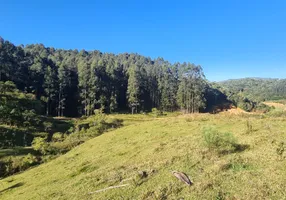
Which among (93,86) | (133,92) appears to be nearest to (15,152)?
(93,86)

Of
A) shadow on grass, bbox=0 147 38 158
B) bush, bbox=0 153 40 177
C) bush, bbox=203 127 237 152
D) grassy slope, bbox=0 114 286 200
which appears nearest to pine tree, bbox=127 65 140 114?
shadow on grass, bbox=0 147 38 158

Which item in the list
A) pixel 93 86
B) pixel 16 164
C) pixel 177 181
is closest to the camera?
pixel 177 181

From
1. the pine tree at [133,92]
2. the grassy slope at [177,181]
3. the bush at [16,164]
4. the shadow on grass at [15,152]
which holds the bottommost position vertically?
the bush at [16,164]

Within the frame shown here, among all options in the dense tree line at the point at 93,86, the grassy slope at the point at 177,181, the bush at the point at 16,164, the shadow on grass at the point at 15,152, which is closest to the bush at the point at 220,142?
the grassy slope at the point at 177,181

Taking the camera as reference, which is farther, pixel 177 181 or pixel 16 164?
pixel 16 164

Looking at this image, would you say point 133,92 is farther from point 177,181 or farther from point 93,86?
point 177,181

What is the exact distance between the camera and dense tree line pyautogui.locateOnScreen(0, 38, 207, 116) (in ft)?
270

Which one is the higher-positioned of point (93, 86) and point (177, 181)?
point (93, 86)

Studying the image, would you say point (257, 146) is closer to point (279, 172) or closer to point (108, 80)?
point (279, 172)

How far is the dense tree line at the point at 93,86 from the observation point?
82188 mm

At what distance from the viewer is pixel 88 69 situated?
3460 inches

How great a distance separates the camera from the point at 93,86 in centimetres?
8531

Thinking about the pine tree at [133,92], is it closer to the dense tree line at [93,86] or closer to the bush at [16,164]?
the dense tree line at [93,86]

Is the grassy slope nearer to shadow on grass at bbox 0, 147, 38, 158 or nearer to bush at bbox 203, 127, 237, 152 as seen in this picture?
bush at bbox 203, 127, 237, 152
